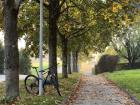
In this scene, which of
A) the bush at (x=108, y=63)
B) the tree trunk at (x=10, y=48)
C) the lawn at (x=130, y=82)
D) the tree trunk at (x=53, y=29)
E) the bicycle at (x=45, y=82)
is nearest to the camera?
the tree trunk at (x=10, y=48)

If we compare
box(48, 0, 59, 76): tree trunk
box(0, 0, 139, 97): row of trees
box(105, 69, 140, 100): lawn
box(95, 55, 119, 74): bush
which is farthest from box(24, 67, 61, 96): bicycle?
box(95, 55, 119, 74): bush

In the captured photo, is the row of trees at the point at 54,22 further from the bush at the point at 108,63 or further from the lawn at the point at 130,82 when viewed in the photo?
the bush at the point at 108,63

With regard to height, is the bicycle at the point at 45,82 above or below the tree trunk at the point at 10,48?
below

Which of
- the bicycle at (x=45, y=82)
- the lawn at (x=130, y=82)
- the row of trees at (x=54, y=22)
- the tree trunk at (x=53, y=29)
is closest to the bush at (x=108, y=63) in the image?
the row of trees at (x=54, y=22)

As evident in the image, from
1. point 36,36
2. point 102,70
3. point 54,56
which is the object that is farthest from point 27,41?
point 102,70

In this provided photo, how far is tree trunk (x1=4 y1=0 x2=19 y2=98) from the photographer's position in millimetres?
17938

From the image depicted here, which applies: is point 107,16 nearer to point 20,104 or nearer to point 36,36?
point 20,104

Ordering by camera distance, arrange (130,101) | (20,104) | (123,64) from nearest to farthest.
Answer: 1. (20,104)
2. (130,101)
3. (123,64)

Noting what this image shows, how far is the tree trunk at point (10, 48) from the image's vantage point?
706 inches

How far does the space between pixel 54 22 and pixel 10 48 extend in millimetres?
9467

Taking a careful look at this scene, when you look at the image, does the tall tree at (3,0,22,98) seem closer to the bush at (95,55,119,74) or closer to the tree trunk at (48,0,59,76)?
the tree trunk at (48,0,59,76)

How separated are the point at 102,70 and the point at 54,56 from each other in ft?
137

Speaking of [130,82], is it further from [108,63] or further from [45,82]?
[108,63]

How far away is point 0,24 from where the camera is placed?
103 ft
